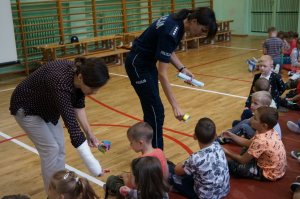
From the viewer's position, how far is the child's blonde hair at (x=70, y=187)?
1.89 m

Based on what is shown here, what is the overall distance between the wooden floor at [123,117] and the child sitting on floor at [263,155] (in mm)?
773

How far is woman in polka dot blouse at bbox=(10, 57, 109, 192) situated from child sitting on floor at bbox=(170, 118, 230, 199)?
67 centimetres

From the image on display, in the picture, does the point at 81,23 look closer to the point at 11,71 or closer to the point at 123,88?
the point at 11,71

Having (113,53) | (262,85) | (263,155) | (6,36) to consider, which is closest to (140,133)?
(263,155)

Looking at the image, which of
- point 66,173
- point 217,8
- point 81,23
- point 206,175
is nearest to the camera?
point 66,173

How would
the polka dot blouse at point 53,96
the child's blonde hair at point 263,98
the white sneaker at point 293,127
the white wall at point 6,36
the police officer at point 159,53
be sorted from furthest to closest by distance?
the white wall at point 6,36
the white sneaker at point 293,127
the child's blonde hair at point 263,98
the police officer at point 159,53
the polka dot blouse at point 53,96

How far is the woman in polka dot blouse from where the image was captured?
2244mm

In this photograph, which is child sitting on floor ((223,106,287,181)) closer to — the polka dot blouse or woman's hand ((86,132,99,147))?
woman's hand ((86,132,99,147))

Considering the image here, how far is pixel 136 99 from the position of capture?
6.13 m

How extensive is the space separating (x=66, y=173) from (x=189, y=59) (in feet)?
25.6

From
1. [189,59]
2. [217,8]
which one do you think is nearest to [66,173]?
[189,59]

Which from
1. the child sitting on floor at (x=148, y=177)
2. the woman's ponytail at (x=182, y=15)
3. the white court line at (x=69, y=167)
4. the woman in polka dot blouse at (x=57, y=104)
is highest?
the woman's ponytail at (x=182, y=15)

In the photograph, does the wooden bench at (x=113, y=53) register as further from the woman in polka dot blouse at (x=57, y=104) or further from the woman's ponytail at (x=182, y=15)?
the woman in polka dot blouse at (x=57, y=104)

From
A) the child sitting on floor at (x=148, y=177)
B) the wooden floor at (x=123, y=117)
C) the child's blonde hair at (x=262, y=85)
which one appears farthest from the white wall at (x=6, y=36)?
the child sitting on floor at (x=148, y=177)
